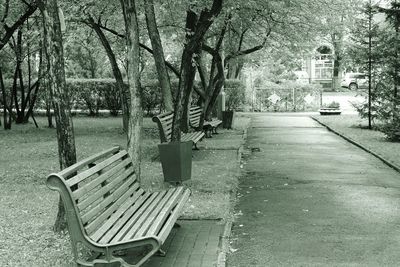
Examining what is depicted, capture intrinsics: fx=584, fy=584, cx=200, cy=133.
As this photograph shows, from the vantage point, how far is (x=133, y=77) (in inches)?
307

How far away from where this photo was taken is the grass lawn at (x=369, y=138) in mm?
13429

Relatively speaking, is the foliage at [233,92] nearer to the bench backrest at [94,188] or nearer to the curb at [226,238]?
the curb at [226,238]

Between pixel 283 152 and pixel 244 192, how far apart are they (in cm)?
529

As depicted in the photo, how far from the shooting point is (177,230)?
6.66 meters

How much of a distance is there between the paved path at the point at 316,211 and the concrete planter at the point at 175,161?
100cm

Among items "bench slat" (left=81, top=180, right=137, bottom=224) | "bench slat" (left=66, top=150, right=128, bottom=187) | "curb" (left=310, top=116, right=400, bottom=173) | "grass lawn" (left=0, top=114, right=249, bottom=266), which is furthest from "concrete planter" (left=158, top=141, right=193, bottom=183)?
"curb" (left=310, top=116, right=400, bottom=173)

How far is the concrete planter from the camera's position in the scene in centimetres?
921

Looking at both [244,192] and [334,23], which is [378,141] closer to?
[334,23]

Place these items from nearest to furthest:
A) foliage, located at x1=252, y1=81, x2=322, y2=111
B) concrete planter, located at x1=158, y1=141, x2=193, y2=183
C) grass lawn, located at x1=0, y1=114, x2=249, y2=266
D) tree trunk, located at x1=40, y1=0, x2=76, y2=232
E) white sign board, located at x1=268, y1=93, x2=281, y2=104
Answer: grass lawn, located at x1=0, y1=114, x2=249, y2=266, tree trunk, located at x1=40, y1=0, x2=76, y2=232, concrete planter, located at x1=158, y1=141, x2=193, y2=183, foliage, located at x1=252, y1=81, x2=322, y2=111, white sign board, located at x1=268, y1=93, x2=281, y2=104

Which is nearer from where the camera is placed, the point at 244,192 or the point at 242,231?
the point at 242,231

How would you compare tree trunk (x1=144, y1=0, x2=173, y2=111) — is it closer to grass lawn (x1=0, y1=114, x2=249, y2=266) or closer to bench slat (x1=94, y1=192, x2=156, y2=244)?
grass lawn (x1=0, y1=114, x2=249, y2=266)

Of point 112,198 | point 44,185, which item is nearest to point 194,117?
point 44,185

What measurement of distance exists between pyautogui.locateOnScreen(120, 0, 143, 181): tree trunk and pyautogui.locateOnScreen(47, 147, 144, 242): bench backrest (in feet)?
4.26

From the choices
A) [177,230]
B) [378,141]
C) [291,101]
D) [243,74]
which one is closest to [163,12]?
[378,141]
